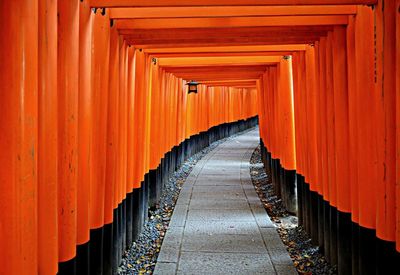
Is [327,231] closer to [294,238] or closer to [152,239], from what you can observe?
[294,238]

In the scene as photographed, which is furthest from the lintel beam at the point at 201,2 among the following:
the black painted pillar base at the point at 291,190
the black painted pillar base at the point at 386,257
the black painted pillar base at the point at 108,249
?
the black painted pillar base at the point at 291,190

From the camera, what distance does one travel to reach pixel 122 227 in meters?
6.06

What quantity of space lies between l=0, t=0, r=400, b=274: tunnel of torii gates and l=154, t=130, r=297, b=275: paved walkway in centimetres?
59

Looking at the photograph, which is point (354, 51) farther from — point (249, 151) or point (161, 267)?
point (249, 151)

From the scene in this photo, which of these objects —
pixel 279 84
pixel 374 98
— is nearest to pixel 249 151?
pixel 279 84

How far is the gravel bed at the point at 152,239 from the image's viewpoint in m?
6.02

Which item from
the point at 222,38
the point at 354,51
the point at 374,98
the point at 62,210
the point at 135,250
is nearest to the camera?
the point at 62,210

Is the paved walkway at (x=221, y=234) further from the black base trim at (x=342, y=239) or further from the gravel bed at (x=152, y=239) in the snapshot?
the black base trim at (x=342, y=239)

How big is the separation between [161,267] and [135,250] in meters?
0.87

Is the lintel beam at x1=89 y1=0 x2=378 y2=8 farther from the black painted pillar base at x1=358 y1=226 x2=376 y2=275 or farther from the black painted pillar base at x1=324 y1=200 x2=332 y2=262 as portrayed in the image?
the black painted pillar base at x1=324 y1=200 x2=332 y2=262

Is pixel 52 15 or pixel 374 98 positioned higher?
pixel 52 15

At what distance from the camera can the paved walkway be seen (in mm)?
5941

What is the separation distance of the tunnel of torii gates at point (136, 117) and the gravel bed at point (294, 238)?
168 mm

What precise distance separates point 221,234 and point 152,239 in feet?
3.39
